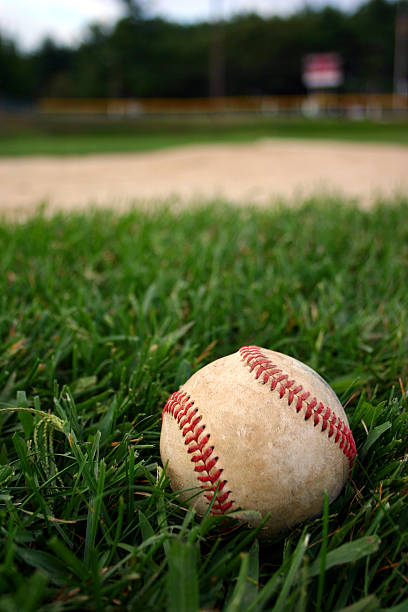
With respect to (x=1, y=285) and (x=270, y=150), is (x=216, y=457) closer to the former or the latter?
(x=1, y=285)

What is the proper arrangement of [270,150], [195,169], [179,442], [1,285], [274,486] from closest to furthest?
1. [274,486]
2. [179,442]
3. [1,285]
4. [195,169]
5. [270,150]

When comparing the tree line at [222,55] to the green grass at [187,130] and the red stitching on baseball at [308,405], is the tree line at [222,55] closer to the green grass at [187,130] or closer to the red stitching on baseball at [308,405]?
the green grass at [187,130]

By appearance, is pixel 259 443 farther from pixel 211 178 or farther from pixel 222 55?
pixel 222 55

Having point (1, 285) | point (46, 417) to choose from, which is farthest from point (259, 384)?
point (1, 285)

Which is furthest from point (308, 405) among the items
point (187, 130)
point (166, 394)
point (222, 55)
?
point (222, 55)

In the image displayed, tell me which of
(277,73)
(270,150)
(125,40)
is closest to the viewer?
(270,150)

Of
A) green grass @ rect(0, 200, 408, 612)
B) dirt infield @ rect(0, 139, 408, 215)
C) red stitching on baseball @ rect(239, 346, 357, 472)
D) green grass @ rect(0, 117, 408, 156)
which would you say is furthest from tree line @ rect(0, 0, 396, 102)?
red stitching on baseball @ rect(239, 346, 357, 472)
